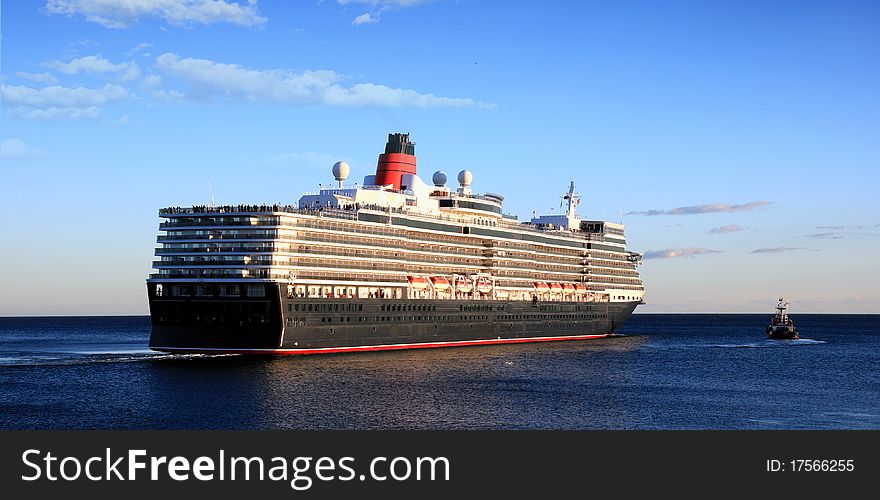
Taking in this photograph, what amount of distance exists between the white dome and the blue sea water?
23.1 m

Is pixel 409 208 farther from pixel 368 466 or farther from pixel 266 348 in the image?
pixel 368 466

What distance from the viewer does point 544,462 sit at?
40688mm

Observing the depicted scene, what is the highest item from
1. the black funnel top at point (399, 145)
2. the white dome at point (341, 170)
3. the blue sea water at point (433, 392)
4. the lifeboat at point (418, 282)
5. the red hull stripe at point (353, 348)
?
the black funnel top at point (399, 145)

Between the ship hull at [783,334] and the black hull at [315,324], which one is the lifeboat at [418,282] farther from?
the ship hull at [783,334]

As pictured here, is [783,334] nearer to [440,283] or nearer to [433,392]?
[440,283]

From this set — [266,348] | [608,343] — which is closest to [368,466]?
[266,348]

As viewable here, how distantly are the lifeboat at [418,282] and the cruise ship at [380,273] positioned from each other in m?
0.13

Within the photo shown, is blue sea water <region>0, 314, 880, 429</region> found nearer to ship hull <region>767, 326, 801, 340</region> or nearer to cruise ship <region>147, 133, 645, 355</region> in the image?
cruise ship <region>147, 133, 645, 355</region>

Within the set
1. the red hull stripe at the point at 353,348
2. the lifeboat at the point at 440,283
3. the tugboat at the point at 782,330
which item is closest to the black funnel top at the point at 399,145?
the lifeboat at the point at 440,283

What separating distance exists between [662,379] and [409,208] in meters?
41.5

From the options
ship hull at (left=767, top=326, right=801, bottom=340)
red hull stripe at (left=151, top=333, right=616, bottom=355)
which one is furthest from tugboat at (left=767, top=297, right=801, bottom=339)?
red hull stripe at (left=151, top=333, right=616, bottom=355)

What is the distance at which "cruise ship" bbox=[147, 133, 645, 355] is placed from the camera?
294 ft

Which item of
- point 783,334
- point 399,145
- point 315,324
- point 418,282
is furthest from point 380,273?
point 783,334

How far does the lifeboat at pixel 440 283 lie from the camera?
113 meters
